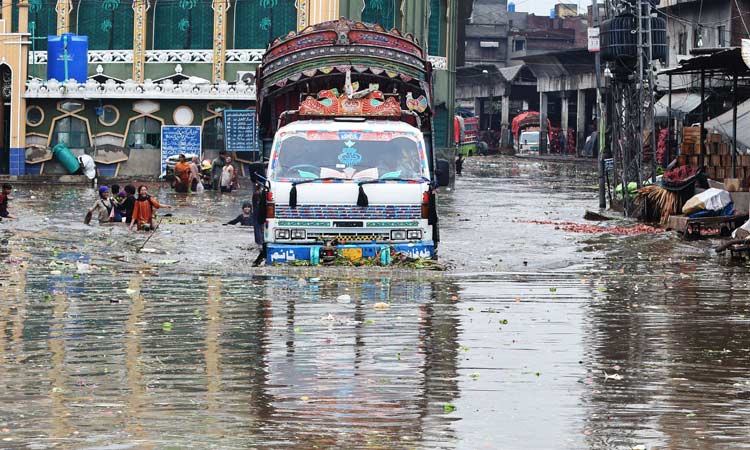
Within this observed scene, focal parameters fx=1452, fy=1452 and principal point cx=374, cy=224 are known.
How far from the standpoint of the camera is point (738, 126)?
28.8 meters

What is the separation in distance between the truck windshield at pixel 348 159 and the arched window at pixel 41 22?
34919 millimetres

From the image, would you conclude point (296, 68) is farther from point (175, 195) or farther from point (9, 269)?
point (175, 195)

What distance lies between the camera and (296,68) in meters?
24.7

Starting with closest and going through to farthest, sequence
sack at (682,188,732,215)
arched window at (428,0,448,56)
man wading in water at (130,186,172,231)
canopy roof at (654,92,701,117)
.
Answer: sack at (682,188,732,215)
man wading in water at (130,186,172,231)
canopy roof at (654,92,701,117)
arched window at (428,0,448,56)

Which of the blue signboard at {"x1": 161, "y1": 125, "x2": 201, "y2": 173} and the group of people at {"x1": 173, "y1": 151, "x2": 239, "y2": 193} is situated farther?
the blue signboard at {"x1": 161, "y1": 125, "x2": 201, "y2": 173}

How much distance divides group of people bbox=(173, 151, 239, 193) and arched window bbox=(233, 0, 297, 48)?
6.54m

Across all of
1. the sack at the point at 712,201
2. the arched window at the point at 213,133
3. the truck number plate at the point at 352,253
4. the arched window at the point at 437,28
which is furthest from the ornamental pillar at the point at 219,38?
the truck number plate at the point at 352,253

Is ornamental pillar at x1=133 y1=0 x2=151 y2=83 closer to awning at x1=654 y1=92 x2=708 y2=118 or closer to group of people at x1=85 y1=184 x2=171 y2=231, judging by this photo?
awning at x1=654 y1=92 x2=708 y2=118

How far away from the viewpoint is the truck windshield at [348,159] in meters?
19.4

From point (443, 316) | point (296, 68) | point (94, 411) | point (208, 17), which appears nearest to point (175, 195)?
point (208, 17)

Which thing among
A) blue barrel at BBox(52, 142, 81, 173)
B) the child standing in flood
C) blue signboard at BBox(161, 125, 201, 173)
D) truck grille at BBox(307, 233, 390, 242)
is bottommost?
truck grille at BBox(307, 233, 390, 242)

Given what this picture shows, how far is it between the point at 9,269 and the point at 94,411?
33.9ft

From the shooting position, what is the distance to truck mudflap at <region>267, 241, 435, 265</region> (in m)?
19.0

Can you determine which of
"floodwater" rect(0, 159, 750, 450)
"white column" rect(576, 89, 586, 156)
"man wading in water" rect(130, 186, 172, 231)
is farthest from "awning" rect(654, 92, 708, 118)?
"white column" rect(576, 89, 586, 156)
